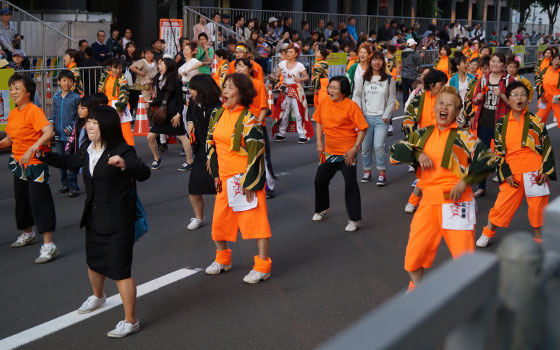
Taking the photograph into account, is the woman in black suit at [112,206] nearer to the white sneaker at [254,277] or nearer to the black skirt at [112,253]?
the black skirt at [112,253]

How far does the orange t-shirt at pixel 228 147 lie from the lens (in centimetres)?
623

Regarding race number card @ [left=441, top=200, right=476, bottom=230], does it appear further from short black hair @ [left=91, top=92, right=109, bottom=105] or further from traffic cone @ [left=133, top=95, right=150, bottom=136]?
traffic cone @ [left=133, top=95, right=150, bottom=136]

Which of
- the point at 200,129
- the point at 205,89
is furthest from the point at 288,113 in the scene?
the point at 205,89

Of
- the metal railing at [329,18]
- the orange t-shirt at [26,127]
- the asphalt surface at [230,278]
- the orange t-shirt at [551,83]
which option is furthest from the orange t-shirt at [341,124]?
the metal railing at [329,18]

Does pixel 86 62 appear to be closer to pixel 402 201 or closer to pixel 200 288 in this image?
pixel 402 201

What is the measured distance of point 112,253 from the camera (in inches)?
203

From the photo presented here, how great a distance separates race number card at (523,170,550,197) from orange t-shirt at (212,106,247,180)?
2.77 m

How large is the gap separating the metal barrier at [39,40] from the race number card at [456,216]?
14055 mm

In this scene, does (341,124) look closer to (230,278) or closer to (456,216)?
(230,278)

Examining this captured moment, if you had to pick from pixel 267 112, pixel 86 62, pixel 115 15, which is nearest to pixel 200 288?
pixel 267 112

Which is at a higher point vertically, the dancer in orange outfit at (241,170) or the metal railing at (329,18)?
the metal railing at (329,18)

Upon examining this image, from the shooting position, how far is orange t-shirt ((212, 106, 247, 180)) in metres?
6.23

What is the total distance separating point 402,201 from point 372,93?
1.60m

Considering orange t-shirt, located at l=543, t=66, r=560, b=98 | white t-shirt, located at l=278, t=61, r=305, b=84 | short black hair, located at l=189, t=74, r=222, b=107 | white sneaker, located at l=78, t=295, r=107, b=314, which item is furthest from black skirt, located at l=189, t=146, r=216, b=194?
orange t-shirt, located at l=543, t=66, r=560, b=98
